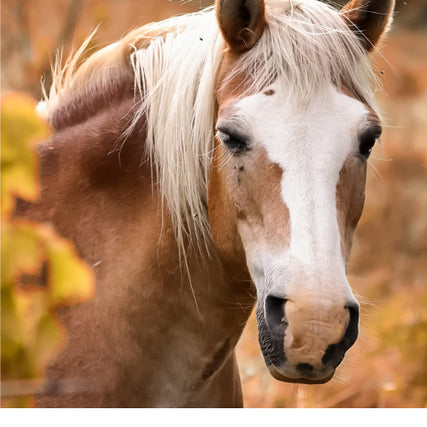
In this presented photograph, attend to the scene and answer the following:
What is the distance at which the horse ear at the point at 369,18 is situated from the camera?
139cm

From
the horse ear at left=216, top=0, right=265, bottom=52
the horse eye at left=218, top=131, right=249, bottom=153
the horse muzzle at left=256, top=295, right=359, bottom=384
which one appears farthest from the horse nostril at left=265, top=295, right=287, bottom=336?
the horse ear at left=216, top=0, right=265, bottom=52

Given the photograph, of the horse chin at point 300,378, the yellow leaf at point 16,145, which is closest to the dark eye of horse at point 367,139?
the horse chin at point 300,378

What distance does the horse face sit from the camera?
3.66ft

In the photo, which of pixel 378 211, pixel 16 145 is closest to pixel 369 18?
pixel 16 145

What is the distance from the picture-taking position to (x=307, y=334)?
111 cm

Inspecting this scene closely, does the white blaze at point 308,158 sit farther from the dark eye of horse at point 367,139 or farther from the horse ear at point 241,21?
the horse ear at point 241,21

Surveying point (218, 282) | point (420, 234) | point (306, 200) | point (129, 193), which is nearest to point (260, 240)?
Answer: point (306, 200)

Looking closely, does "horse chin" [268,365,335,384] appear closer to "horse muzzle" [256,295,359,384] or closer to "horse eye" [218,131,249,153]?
"horse muzzle" [256,295,359,384]

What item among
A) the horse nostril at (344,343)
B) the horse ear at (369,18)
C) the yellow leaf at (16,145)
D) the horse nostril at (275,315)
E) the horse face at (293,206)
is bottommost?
the horse nostril at (344,343)

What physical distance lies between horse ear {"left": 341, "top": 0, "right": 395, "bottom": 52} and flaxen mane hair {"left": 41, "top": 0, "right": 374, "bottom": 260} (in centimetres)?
4

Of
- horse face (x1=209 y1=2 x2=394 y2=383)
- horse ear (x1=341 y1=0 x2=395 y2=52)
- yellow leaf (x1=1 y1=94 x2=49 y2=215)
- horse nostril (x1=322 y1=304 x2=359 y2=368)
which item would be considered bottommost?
horse nostril (x1=322 y1=304 x2=359 y2=368)

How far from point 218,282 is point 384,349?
105 centimetres

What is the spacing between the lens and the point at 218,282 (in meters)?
1.45

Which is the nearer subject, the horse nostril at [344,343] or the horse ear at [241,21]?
the horse nostril at [344,343]
